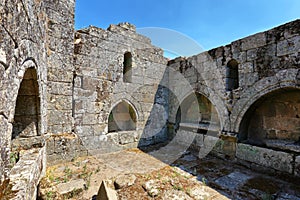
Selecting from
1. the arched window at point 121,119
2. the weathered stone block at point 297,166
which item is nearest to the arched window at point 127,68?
the arched window at point 121,119

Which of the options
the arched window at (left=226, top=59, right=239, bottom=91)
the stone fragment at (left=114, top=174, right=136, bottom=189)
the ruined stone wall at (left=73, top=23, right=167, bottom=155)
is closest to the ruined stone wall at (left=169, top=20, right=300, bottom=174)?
the arched window at (left=226, top=59, right=239, bottom=91)

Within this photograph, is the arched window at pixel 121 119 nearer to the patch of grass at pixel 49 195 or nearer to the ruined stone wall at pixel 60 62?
the ruined stone wall at pixel 60 62

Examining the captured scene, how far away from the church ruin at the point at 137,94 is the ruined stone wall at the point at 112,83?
0.02 m

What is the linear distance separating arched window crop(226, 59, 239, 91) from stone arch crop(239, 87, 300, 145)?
68 cm

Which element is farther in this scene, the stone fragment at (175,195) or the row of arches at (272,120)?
the row of arches at (272,120)

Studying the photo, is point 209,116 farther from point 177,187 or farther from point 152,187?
point 152,187

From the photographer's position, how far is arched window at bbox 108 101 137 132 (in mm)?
5121

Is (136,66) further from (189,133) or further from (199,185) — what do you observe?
(199,185)

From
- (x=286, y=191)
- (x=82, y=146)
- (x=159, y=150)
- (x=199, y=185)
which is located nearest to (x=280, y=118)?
(x=286, y=191)

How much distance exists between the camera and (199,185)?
2639 millimetres

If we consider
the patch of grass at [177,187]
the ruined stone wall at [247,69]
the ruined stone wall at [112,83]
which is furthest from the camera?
the ruined stone wall at [112,83]

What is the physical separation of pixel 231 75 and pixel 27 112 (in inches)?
164

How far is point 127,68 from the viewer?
4.71 meters

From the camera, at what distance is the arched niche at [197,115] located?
4.51m
